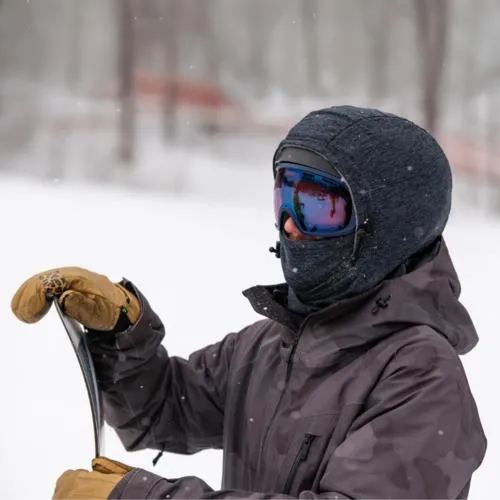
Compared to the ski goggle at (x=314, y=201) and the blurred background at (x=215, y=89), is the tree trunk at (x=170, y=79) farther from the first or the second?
the ski goggle at (x=314, y=201)

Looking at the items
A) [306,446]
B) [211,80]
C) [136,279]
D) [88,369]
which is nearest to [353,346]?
[306,446]

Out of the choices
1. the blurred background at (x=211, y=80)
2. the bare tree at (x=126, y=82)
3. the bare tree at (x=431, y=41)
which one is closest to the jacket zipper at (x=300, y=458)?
the blurred background at (x=211, y=80)

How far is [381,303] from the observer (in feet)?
4.39

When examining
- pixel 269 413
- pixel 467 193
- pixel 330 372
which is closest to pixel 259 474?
pixel 269 413

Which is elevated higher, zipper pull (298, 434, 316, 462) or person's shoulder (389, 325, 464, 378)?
person's shoulder (389, 325, 464, 378)

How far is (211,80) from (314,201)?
640cm

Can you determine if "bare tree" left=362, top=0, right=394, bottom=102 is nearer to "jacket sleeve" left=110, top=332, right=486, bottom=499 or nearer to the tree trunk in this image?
the tree trunk

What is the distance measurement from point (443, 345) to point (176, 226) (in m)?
5.40

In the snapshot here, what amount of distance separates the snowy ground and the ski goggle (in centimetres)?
211

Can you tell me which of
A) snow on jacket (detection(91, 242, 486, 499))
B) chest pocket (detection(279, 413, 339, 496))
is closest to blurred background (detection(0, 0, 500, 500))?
snow on jacket (detection(91, 242, 486, 499))

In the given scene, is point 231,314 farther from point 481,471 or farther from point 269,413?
point 269,413

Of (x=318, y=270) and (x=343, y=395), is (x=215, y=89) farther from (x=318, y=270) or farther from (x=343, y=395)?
(x=343, y=395)

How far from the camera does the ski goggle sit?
1405 mm

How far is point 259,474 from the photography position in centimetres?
148
